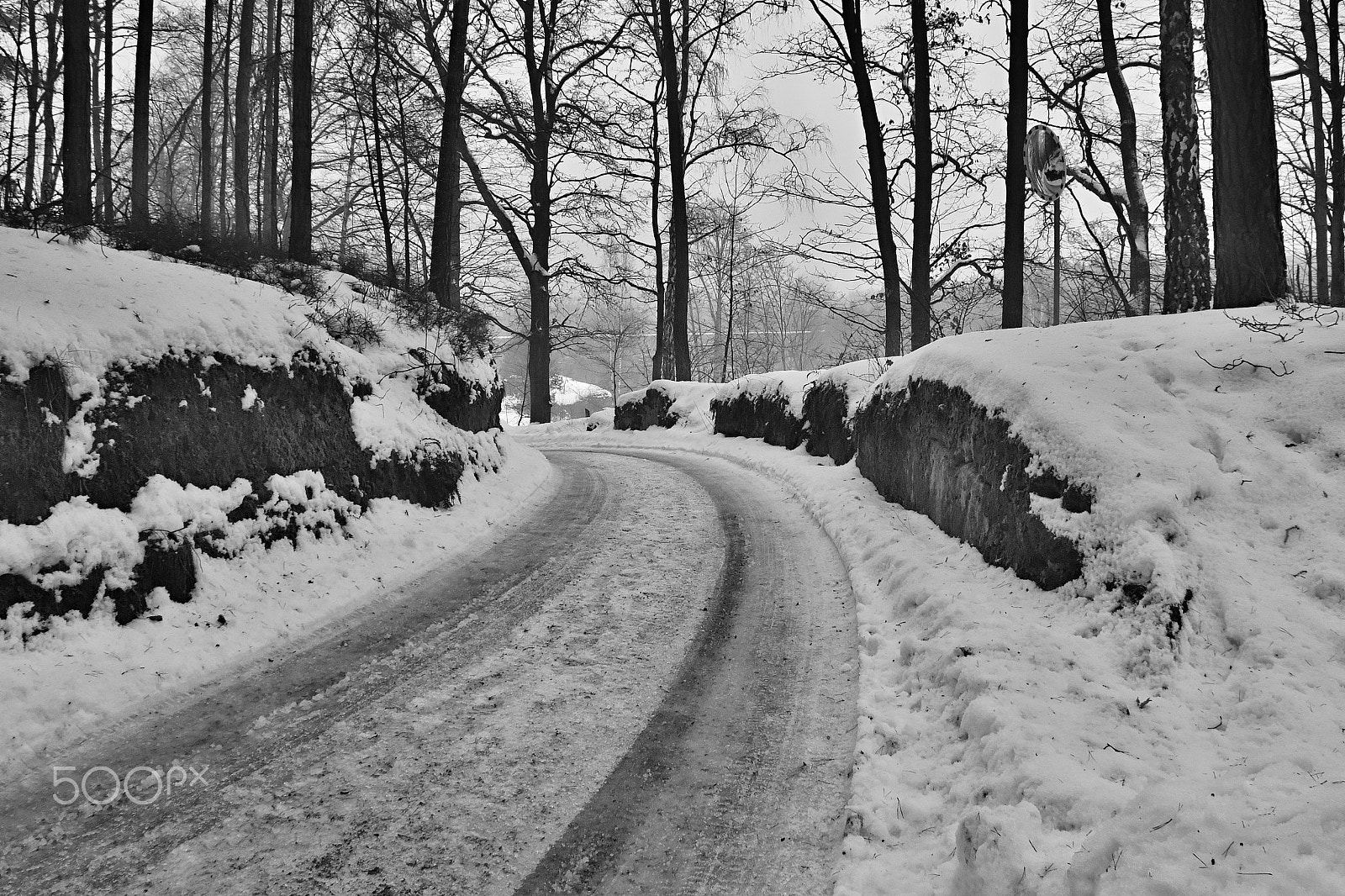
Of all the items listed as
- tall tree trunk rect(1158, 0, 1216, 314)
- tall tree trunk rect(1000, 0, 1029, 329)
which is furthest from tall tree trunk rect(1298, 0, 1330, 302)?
tall tree trunk rect(1158, 0, 1216, 314)

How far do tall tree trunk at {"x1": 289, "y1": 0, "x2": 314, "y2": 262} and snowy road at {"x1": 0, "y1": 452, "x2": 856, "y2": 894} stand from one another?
8586mm

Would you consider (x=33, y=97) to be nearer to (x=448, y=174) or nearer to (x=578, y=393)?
A: (x=448, y=174)

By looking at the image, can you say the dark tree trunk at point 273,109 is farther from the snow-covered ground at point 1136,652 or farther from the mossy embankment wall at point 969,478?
the snow-covered ground at point 1136,652

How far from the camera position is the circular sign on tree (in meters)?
10.1

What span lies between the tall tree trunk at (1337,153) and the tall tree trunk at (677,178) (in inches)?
601

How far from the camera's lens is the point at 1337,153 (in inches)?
632

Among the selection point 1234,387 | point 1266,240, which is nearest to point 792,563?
point 1234,387

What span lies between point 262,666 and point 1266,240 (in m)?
8.72

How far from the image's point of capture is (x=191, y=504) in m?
4.55

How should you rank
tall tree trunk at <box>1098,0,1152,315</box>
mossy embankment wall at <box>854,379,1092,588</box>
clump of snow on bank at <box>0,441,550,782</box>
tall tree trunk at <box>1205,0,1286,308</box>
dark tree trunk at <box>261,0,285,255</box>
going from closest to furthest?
clump of snow on bank at <box>0,441,550,782</box>
mossy embankment wall at <box>854,379,1092,588</box>
tall tree trunk at <box>1205,0,1286,308</box>
tall tree trunk at <box>1098,0,1152,315</box>
dark tree trunk at <box>261,0,285,255</box>

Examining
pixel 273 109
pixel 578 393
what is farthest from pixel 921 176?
pixel 578 393

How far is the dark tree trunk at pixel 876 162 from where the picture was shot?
14805 mm

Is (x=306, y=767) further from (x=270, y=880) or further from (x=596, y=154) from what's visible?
(x=596, y=154)

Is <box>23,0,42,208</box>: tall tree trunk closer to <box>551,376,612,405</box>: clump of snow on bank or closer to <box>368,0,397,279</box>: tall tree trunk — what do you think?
<box>368,0,397,279</box>: tall tree trunk
